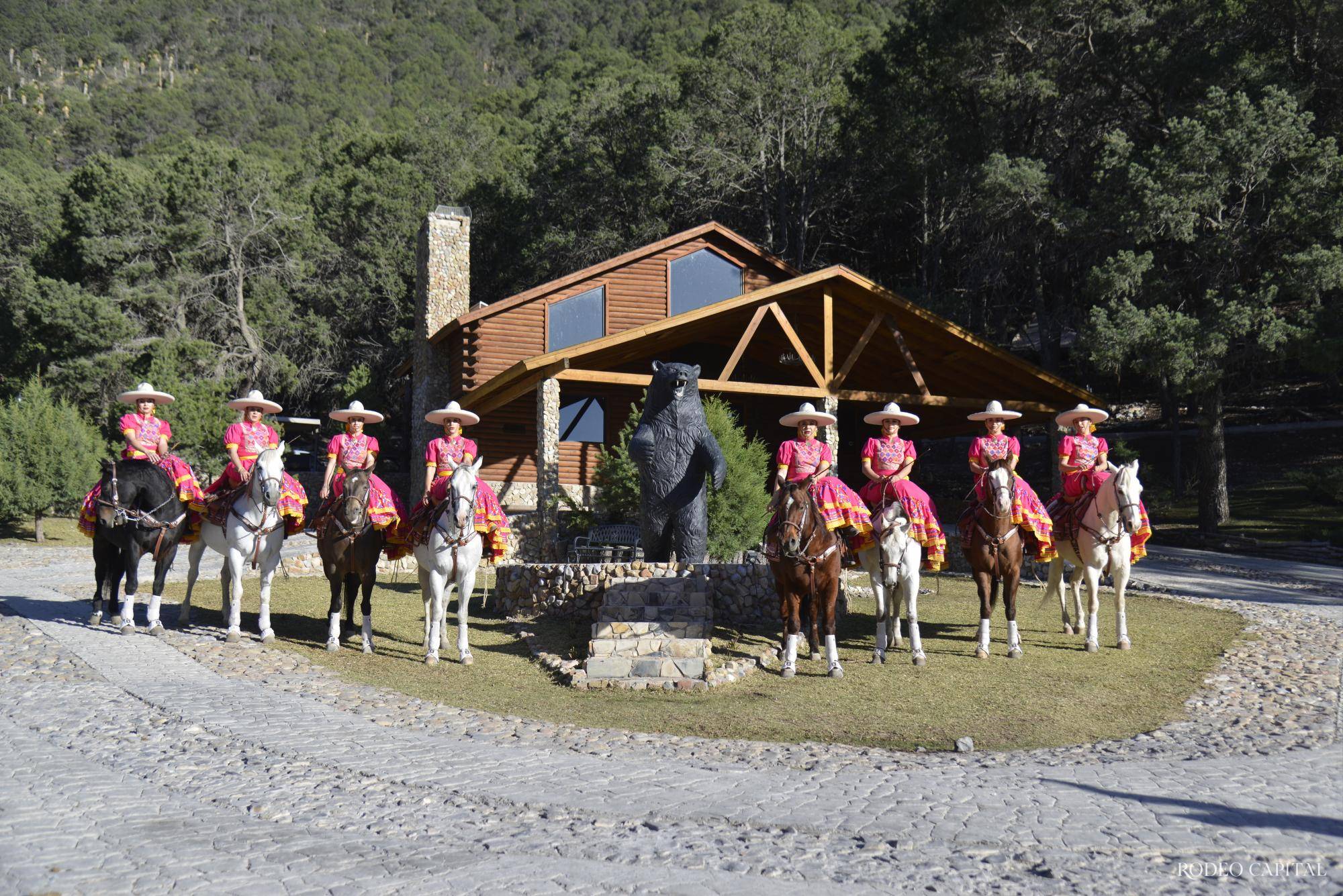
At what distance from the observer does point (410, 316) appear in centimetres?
3697

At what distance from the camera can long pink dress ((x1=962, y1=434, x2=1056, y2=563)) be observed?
33.0 feet

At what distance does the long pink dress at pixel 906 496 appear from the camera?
1011 cm

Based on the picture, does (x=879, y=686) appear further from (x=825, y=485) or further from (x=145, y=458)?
(x=145, y=458)

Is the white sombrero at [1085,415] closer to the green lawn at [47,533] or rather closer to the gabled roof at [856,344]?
the gabled roof at [856,344]

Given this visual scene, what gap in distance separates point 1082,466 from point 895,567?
2.88m

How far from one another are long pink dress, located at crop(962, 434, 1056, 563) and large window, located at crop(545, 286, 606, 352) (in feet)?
40.1

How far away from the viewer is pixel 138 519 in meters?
10.8

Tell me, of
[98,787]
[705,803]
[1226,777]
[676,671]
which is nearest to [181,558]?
[676,671]

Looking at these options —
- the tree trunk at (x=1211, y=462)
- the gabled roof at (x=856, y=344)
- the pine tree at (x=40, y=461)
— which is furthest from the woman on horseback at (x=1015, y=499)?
the pine tree at (x=40, y=461)

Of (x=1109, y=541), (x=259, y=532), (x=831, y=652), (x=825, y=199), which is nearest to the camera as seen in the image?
(x=831, y=652)

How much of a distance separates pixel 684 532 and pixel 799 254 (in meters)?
22.3

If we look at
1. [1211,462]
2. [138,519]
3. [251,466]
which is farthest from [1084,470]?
[1211,462]

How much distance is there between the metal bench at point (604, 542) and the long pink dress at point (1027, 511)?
6.42m

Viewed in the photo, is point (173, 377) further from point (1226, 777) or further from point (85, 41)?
point (85, 41)
